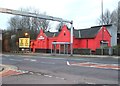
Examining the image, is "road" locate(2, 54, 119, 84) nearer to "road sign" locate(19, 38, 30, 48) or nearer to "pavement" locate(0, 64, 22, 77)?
"pavement" locate(0, 64, 22, 77)

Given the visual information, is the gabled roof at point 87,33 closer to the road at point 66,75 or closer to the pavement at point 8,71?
the road at point 66,75

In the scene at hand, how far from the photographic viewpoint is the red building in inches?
2325

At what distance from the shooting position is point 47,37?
67.3 metres

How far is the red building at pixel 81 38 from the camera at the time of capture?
2325 inches

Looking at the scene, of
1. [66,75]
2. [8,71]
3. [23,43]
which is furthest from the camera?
[23,43]

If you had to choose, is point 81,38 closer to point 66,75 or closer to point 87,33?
point 87,33

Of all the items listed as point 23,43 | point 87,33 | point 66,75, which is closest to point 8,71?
point 66,75

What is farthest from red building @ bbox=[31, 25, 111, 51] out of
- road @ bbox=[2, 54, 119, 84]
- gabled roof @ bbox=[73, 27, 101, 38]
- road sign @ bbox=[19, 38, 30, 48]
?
road @ bbox=[2, 54, 119, 84]

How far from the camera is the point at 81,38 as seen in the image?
63.0 metres

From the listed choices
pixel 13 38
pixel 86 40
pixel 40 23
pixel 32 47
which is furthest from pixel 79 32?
pixel 40 23

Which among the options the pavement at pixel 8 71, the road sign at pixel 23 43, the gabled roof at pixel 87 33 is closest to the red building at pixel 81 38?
the gabled roof at pixel 87 33

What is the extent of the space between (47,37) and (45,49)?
4.03m

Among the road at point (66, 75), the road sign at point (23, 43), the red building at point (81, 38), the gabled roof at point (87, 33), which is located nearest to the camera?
the road at point (66, 75)

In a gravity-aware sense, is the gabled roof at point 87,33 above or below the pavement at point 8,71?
above
